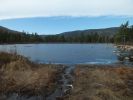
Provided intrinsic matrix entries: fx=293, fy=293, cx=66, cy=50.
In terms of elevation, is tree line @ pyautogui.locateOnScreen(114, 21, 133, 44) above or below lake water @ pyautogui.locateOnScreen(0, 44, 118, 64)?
above

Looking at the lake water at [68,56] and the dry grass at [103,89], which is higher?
the dry grass at [103,89]

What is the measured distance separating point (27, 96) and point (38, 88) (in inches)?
72.6

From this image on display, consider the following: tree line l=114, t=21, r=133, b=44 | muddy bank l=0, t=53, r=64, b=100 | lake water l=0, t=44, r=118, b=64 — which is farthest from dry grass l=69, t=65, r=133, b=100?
tree line l=114, t=21, r=133, b=44

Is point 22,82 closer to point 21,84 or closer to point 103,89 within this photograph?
point 21,84

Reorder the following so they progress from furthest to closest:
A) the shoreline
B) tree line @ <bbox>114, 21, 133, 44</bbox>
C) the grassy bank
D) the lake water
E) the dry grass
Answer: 1. tree line @ <bbox>114, 21, 133, 44</bbox>
2. the lake water
3. the grassy bank
4. the shoreline
5. the dry grass

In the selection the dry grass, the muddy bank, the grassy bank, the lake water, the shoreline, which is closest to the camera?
the dry grass

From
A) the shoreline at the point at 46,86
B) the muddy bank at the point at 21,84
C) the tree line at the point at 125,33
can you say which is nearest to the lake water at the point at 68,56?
the muddy bank at the point at 21,84

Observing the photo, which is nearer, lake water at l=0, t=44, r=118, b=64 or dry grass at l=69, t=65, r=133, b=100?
dry grass at l=69, t=65, r=133, b=100

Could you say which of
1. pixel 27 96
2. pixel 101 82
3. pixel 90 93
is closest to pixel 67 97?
pixel 90 93

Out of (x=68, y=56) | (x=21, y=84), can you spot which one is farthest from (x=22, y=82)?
(x=68, y=56)

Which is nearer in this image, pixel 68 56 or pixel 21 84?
pixel 21 84

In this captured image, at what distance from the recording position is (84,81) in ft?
80.9

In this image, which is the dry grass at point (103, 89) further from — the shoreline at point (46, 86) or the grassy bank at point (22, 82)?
the grassy bank at point (22, 82)

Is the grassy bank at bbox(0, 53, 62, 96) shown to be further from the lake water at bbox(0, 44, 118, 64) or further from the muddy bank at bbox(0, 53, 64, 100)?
the lake water at bbox(0, 44, 118, 64)
